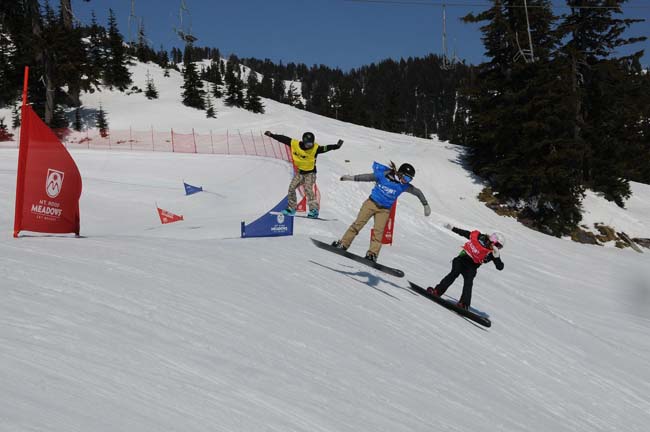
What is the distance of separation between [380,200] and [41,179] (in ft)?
18.5

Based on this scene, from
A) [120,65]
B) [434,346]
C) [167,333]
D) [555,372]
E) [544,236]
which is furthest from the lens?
[120,65]

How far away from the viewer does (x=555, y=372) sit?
7.91 metres

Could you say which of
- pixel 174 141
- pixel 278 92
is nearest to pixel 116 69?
pixel 174 141

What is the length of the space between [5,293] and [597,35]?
35.6 meters

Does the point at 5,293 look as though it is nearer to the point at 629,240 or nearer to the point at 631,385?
the point at 631,385

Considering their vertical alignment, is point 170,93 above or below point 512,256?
above

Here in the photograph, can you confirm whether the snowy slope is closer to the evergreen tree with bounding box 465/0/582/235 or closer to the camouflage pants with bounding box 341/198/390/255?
the camouflage pants with bounding box 341/198/390/255

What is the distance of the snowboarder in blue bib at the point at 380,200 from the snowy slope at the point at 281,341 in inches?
33.3

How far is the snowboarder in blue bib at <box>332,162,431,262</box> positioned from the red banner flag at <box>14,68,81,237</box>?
4.69 meters

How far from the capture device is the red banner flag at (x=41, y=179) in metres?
7.55

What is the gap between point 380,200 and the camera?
333 inches

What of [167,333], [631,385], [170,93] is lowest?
[631,385]

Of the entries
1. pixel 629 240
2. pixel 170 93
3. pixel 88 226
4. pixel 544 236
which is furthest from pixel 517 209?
pixel 170 93

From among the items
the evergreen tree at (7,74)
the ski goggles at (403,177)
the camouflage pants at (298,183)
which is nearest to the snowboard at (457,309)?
the ski goggles at (403,177)
